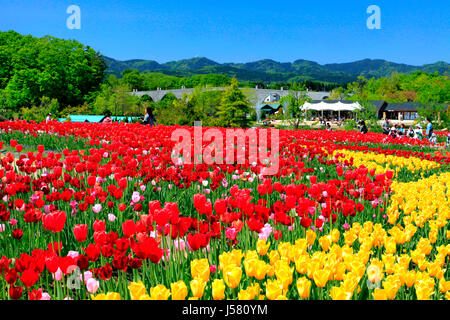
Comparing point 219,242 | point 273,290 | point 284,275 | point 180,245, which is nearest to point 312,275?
point 284,275

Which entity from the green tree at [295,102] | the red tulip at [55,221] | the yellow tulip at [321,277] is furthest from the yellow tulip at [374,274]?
the green tree at [295,102]

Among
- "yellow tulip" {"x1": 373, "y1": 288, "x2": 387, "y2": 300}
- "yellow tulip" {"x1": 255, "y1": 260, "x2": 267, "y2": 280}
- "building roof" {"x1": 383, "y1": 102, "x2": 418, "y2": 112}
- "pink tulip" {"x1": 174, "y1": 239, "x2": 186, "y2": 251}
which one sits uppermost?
"building roof" {"x1": 383, "y1": 102, "x2": 418, "y2": 112}

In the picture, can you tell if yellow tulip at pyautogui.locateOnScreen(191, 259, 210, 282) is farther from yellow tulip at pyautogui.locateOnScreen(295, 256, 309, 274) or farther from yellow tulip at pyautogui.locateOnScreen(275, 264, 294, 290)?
yellow tulip at pyautogui.locateOnScreen(295, 256, 309, 274)

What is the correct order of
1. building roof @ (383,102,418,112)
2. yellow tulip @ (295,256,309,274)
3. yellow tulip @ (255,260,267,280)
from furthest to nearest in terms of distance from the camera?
building roof @ (383,102,418,112) < yellow tulip @ (295,256,309,274) < yellow tulip @ (255,260,267,280)

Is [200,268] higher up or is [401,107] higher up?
[401,107]

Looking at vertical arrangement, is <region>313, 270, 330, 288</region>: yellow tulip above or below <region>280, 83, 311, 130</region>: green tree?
below

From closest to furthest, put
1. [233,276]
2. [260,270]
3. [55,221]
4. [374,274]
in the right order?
[233,276], [260,270], [374,274], [55,221]

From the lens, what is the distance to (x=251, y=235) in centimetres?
393

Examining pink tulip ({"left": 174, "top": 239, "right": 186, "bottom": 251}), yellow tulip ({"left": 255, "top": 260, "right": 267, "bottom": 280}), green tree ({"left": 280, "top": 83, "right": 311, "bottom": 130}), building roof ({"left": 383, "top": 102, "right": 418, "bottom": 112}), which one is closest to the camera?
yellow tulip ({"left": 255, "top": 260, "right": 267, "bottom": 280})

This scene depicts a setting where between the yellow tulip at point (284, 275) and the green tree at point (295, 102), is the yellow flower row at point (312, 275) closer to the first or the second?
the yellow tulip at point (284, 275)

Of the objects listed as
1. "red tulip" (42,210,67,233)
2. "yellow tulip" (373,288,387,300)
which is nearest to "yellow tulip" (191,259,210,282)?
"yellow tulip" (373,288,387,300)

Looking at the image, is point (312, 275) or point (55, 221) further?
point (55, 221)

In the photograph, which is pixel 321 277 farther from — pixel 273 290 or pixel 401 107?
pixel 401 107
